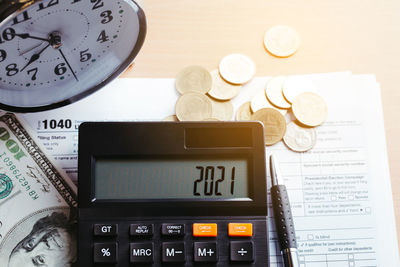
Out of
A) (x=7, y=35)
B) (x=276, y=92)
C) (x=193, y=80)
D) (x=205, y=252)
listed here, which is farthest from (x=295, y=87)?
(x=7, y=35)

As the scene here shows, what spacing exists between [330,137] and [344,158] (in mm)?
32

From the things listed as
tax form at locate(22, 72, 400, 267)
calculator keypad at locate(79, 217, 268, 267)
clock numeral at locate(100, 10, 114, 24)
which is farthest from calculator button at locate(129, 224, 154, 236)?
clock numeral at locate(100, 10, 114, 24)

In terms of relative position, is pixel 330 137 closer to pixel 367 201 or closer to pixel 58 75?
pixel 367 201

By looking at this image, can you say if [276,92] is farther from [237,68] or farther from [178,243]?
[178,243]

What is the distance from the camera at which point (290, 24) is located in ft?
2.05

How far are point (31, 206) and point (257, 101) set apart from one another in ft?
1.04

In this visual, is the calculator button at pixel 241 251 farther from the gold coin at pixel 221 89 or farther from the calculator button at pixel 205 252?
the gold coin at pixel 221 89

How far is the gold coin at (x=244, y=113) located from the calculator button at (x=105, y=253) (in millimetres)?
228

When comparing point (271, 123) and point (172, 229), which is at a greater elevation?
point (271, 123)

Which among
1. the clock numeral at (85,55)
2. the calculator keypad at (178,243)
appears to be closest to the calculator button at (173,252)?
the calculator keypad at (178,243)

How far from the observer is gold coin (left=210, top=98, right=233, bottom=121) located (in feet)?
1.94

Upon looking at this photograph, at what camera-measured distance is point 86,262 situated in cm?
49

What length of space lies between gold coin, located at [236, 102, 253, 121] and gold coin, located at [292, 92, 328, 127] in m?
0.06

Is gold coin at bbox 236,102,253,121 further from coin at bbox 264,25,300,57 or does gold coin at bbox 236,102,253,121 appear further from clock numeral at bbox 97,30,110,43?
clock numeral at bbox 97,30,110,43
